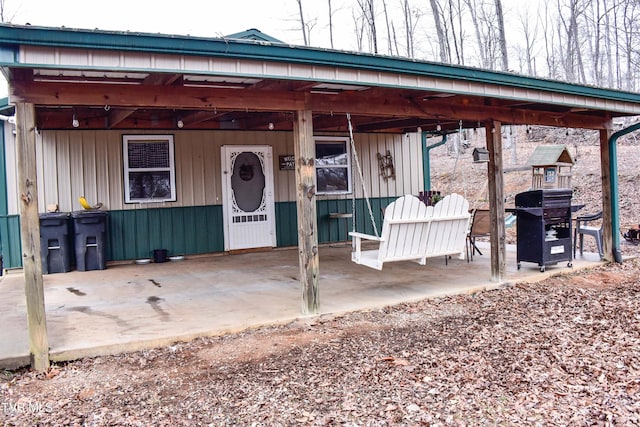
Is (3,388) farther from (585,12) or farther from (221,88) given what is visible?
(585,12)

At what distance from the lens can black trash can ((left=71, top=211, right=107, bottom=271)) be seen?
7508 mm

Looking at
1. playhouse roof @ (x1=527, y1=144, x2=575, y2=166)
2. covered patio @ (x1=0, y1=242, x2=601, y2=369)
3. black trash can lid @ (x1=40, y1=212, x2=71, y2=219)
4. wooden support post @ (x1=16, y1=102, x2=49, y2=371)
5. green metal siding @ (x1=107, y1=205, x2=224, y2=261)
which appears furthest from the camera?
playhouse roof @ (x1=527, y1=144, x2=575, y2=166)

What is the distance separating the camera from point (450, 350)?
4.07 meters

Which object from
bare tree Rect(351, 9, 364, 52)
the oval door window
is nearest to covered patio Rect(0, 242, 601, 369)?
the oval door window

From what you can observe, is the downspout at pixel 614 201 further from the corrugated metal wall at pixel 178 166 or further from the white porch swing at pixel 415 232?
the corrugated metal wall at pixel 178 166

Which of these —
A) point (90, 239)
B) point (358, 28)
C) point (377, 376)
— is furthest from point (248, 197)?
point (358, 28)

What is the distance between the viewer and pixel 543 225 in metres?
6.57

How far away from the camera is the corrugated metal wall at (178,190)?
7707mm

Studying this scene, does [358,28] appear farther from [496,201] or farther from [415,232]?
[415,232]

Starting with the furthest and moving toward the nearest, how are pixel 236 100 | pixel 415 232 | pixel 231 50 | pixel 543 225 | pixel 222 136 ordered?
pixel 222 136 < pixel 543 225 < pixel 415 232 < pixel 236 100 < pixel 231 50

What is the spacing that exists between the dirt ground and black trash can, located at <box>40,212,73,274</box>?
394 cm

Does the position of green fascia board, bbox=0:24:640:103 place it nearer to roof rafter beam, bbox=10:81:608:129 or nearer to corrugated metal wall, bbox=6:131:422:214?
roof rafter beam, bbox=10:81:608:129

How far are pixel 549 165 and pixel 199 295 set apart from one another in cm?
575

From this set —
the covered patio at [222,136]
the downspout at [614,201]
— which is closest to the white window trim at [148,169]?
the covered patio at [222,136]
